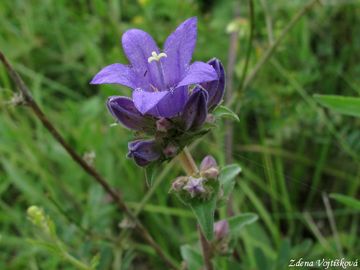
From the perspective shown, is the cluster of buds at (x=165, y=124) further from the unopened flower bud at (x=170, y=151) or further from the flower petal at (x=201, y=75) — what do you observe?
the flower petal at (x=201, y=75)

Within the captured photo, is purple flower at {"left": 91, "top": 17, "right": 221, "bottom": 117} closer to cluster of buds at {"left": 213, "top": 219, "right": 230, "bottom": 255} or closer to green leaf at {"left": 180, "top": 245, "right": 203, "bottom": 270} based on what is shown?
cluster of buds at {"left": 213, "top": 219, "right": 230, "bottom": 255}

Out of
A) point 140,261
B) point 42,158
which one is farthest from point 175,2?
point 140,261

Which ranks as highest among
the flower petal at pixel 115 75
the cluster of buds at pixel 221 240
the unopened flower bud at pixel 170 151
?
the flower petal at pixel 115 75

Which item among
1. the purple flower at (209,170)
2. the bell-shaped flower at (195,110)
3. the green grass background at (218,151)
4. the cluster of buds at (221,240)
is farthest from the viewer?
the green grass background at (218,151)

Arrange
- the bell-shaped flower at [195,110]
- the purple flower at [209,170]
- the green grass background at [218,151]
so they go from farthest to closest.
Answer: the green grass background at [218,151] < the purple flower at [209,170] < the bell-shaped flower at [195,110]

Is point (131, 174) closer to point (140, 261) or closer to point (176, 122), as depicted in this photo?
point (140, 261)

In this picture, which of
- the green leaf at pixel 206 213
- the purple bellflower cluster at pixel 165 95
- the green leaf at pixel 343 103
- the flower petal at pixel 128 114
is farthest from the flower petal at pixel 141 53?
the green leaf at pixel 343 103
